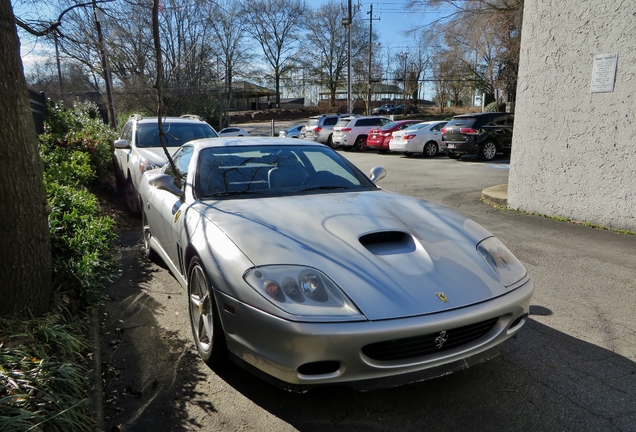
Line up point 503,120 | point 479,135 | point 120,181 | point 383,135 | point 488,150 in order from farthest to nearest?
point 383,135 → point 503,120 → point 488,150 → point 479,135 → point 120,181

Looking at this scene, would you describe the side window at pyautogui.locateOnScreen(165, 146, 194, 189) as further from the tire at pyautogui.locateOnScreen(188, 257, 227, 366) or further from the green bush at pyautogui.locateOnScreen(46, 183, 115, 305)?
the tire at pyautogui.locateOnScreen(188, 257, 227, 366)

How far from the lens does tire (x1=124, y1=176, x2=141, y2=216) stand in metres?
7.51

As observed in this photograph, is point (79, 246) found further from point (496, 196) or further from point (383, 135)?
point (383, 135)

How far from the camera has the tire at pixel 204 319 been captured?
2777 mm

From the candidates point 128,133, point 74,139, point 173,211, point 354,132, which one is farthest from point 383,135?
point 173,211

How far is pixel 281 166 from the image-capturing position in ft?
13.2

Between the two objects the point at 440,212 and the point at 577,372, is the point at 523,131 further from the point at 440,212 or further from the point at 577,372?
the point at 577,372

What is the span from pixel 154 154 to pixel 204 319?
4849mm

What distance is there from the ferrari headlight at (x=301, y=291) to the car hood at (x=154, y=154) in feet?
15.8

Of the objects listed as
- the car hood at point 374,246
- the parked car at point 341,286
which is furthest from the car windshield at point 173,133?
the car hood at point 374,246

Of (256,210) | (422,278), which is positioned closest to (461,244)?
(422,278)

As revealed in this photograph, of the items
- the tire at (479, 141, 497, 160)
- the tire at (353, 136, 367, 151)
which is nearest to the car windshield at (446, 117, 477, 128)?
the tire at (479, 141, 497, 160)

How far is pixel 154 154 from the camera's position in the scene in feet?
23.7

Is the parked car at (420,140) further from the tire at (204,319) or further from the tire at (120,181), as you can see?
the tire at (204,319)
